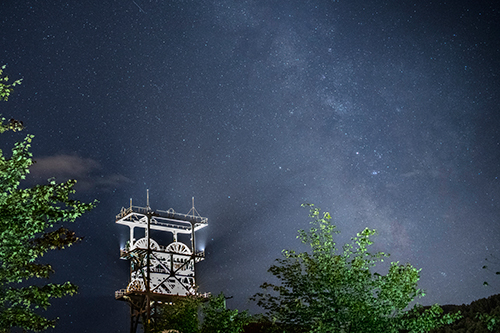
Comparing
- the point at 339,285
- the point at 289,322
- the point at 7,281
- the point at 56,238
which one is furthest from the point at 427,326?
the point at 7,281

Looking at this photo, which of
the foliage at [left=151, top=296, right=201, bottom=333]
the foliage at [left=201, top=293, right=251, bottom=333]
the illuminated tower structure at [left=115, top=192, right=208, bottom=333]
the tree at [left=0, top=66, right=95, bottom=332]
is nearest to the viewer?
the tree at [left=0, top=66, right=95, bottom=332]

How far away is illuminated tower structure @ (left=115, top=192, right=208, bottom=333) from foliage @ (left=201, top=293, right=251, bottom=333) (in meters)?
33.7

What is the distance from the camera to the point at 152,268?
63.0 meters

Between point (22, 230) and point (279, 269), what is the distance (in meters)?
9.01

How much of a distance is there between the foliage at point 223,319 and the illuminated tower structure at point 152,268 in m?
33.7

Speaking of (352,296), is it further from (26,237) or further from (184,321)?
(184,321)

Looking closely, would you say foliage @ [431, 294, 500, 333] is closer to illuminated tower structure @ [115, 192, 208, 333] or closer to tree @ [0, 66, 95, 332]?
tree @ [0, 66, 95, 332]

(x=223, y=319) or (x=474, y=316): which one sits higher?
(x=223, y=319)

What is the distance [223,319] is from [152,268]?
38544mm

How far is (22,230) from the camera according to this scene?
14398 millimetres

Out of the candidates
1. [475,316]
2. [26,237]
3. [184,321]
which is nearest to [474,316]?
[475,316]

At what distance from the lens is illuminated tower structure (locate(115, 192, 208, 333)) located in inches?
2434

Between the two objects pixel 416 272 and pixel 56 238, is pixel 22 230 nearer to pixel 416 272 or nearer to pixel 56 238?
pixel 56 238

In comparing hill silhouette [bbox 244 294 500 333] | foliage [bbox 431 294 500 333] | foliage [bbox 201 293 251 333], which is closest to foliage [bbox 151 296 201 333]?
foliage [bbox 201 293 251 333]
